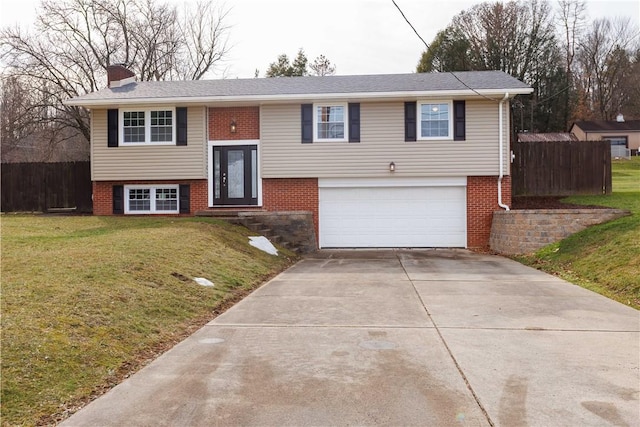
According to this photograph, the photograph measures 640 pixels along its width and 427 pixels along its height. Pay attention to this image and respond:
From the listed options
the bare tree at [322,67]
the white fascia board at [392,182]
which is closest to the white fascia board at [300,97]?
the white fascia board at [392,182]

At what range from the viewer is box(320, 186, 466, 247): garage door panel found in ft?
48.9

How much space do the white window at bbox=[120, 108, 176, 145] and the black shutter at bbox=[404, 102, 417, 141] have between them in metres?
6.98

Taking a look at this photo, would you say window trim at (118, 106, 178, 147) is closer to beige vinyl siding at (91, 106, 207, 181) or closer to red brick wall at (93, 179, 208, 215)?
beige vinyl siding at (91, 106, 207, 181)

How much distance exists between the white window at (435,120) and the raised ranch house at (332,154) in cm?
3

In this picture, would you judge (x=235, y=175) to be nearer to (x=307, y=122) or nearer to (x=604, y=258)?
(x=307, y=122)

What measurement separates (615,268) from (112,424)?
28.1 ft

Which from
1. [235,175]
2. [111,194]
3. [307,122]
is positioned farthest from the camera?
[111,194]

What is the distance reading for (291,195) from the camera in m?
15.2

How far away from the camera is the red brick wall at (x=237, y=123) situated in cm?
1526

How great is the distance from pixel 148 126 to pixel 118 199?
251cm

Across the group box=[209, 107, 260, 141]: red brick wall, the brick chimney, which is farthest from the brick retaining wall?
the brick chimney

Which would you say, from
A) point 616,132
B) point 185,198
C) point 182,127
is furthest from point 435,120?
point 616,132

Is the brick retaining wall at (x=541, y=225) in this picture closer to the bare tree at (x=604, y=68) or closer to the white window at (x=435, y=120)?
the white window at (x=435, y=120)

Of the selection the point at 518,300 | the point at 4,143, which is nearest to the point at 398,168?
the point at 518,300
